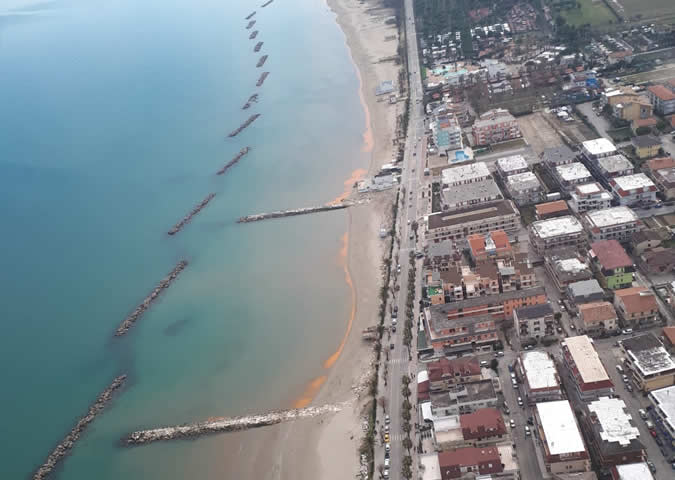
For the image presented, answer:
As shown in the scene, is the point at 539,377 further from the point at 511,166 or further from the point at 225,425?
the point at 511,166

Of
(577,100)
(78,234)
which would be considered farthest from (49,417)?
(577,100)

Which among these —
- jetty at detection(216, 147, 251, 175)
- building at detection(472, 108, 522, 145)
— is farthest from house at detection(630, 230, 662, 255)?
jetty at detection(216, 147, 251, 175)

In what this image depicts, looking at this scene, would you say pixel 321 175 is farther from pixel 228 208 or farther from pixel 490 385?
pixel 490 385

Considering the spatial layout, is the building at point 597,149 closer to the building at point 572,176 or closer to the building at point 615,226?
the building at point 572,176

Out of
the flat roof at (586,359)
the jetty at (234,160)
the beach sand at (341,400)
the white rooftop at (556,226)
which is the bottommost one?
the beach sand at (341,400)

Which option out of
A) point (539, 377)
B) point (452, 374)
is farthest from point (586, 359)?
point (452, 374)

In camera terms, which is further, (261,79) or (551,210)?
(261,79)

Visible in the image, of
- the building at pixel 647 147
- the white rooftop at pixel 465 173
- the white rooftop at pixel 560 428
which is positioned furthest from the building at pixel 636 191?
the white rooftop at pixel 560 428
